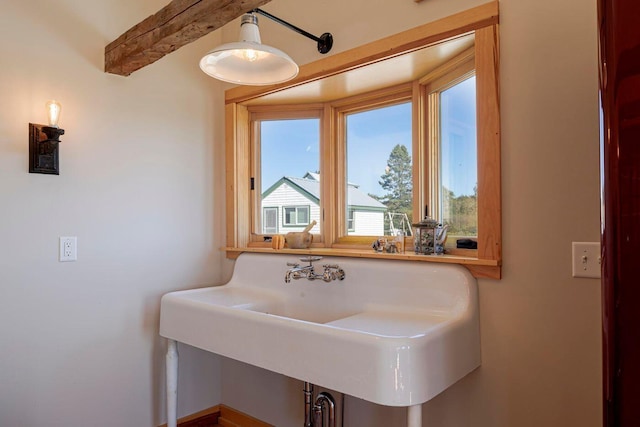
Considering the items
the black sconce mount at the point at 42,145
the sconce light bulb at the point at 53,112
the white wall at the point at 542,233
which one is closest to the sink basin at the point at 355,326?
the white wall at the point at 542,233

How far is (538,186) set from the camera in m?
1.41

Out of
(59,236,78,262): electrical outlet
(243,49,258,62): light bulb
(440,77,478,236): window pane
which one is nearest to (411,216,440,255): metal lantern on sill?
(440,77,478,236): window pane

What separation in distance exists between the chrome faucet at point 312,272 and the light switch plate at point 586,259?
93 centimetres

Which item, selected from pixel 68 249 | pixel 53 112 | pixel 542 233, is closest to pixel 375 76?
pixel 542 233

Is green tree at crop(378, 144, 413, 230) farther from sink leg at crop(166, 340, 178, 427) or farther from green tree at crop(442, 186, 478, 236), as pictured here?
sink leg at crop(166, 340, 178, 427)

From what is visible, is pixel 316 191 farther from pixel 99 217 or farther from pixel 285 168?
pixel 99 217

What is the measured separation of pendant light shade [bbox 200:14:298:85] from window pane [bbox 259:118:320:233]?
2.86 ft

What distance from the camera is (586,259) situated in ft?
4.30

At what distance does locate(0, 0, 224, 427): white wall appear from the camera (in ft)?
5.93

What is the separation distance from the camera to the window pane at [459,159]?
1.80 m

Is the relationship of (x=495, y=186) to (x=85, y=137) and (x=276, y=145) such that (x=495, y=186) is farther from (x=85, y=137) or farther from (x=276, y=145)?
(x=85, y=137)

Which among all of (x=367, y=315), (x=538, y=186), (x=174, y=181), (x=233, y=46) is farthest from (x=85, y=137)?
(x=538, y=186)

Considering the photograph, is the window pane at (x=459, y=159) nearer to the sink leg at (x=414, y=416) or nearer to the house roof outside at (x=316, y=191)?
the house roof outside at (x=316, y=191)

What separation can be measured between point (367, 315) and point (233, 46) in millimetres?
1118
